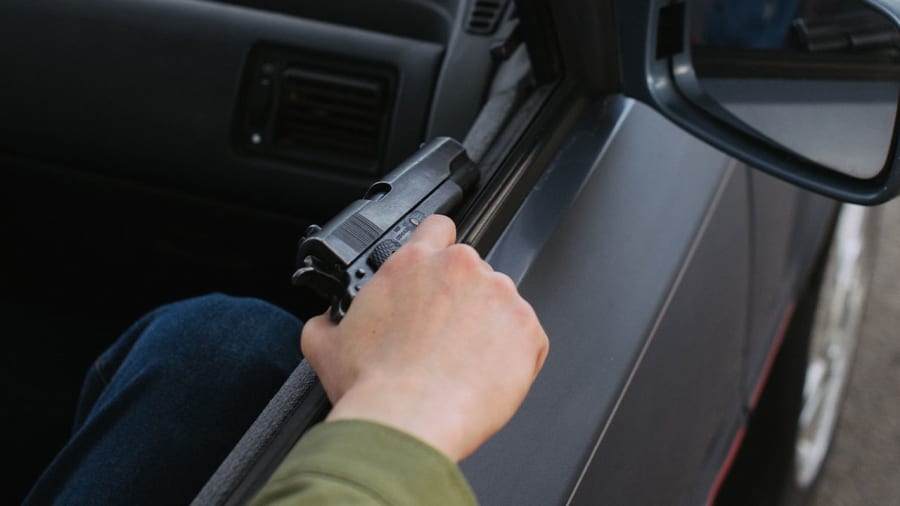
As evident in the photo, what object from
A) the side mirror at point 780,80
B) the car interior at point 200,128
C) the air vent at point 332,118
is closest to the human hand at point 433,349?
the side mirror at point 780,80

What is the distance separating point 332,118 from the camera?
1.83 meters

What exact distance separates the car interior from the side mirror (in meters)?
0.41

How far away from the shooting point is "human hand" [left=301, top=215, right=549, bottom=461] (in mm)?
777

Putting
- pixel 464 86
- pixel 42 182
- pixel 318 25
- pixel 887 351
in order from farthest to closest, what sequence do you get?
pixel 887 351 < pixel 42 182 < pixel 318 25 < pixel 464 86

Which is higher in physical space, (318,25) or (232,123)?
(318,25)

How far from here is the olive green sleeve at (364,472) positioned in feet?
2.27

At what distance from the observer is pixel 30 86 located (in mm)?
1933

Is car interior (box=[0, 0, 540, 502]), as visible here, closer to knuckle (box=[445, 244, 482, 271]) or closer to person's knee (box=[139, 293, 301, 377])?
person's knee (box=[139, 293, 301, 377])

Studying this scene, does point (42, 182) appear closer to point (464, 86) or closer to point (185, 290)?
point (185, 290)

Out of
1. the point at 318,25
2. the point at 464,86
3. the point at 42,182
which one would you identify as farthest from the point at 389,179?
the point at 42,182

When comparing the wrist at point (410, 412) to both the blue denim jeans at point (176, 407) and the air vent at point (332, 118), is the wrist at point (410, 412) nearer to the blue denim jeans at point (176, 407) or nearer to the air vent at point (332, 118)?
the blue denim jeans at point (176, 407)

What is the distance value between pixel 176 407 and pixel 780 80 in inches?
33.8

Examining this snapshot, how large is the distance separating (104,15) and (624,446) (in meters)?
1.31

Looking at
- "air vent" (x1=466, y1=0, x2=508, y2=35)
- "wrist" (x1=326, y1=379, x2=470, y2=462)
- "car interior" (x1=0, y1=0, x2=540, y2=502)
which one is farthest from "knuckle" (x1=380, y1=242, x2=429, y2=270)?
"air vent" (x1=466, y1=0, x2=508, y2=35)
